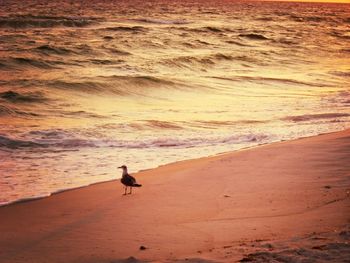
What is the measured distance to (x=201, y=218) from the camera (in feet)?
23.2

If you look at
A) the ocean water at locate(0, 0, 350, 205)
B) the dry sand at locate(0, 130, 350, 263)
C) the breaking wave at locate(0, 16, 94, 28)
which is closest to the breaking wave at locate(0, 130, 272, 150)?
the ocean water at locate(0, 0, 350, 205)

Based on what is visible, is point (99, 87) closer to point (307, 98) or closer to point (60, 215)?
point (307, 98)

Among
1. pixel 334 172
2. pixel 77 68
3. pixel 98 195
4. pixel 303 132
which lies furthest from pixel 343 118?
pixel 77 68

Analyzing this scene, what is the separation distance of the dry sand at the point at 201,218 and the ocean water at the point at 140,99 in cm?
114

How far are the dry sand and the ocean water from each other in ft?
3.75

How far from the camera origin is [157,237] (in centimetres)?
645

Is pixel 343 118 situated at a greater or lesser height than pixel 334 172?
greater

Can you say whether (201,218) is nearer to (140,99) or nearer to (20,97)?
(20,97)

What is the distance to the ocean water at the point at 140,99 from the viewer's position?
37.2 feet

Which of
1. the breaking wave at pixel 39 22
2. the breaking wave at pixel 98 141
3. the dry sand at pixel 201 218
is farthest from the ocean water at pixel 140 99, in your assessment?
the dry sand at pixel 201 218

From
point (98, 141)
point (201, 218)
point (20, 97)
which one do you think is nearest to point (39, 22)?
point (20, 97)

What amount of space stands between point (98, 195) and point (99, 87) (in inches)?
559

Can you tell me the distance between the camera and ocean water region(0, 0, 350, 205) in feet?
37.2

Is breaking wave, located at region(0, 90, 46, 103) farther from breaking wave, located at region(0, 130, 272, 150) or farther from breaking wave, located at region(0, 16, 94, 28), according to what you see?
breaking wave, located at region(0, 16, 94, 28)
